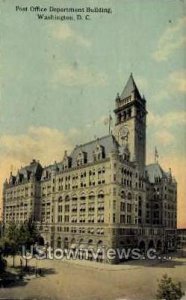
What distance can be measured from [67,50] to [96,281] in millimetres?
1672

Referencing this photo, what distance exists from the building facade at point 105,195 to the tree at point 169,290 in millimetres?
370

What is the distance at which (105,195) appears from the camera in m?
3.86

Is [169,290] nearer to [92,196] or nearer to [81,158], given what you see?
[92,196]

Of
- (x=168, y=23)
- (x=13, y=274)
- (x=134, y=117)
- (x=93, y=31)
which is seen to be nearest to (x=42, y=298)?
(x=13, y=274)

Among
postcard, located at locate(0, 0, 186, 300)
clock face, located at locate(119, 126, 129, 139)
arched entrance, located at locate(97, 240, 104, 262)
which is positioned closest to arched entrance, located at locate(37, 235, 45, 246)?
postcard, located at locate(0, 0, 186, 300)

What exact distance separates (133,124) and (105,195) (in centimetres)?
61

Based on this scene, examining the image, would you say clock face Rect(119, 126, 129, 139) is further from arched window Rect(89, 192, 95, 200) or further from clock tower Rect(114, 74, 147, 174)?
arched window Rect(89, 192, 95, 200)

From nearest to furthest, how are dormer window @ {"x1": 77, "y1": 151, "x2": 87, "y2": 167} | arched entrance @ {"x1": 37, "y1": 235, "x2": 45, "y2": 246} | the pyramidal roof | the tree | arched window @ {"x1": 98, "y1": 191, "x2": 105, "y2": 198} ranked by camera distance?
the tree → the pyramidal roof → arched entrance @ {"x1": 37, "y1": 235, "x2": 45, "y2": 246} → dormer window @ {"x1": 77, "y1": 151, "x2": 87, "y2": 167} → arched window @ {"x1": 98, "y1": 191, "x2": 105, "y2": 198}

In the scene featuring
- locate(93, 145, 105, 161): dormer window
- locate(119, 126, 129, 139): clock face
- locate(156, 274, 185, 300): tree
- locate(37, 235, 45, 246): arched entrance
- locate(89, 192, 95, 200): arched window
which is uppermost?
locate(119, 126, 129, 139): clock face

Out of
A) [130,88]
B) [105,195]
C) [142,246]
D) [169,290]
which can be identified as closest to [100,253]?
[142,246]

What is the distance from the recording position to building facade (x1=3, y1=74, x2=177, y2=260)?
372 cm

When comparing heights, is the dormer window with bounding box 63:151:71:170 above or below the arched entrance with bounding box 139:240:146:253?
above

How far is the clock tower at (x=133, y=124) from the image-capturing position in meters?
3.68

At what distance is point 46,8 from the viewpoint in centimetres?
339
